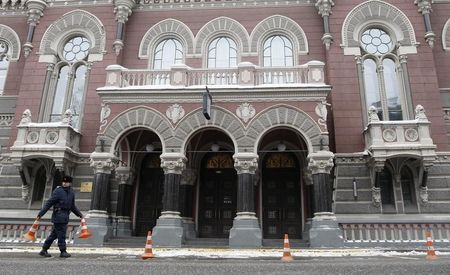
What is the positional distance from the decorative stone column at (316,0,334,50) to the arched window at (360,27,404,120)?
73.7 inches

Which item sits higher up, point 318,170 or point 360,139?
point 360,139

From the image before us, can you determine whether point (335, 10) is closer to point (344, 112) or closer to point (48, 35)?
point (344, 112)

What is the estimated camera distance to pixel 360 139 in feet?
61.0

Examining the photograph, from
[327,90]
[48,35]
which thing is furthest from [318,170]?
[48,35]

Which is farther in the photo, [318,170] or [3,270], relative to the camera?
[318,170]

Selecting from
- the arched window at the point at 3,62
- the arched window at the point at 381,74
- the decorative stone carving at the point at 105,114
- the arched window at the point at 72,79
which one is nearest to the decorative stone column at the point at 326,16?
the arched window at the point at 381,74

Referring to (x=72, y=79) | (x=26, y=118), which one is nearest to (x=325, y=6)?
(x=72, y=79)

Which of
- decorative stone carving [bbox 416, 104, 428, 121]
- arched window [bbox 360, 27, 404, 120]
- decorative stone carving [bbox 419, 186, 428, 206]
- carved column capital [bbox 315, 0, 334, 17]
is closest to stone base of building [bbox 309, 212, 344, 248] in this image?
decorative stone carving [bbox 419, 186, 428, 206]

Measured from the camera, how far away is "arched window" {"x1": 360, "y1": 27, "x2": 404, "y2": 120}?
1969 centimetres

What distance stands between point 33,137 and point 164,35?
351 inches

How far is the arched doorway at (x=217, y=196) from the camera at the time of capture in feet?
64.7

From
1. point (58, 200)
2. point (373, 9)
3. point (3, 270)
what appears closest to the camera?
point (3, 270)

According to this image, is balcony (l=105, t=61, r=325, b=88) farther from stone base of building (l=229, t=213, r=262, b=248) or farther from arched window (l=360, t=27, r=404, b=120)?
stone base of building (l=229, t=213, r=262, b=248)

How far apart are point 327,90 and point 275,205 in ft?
21.5
